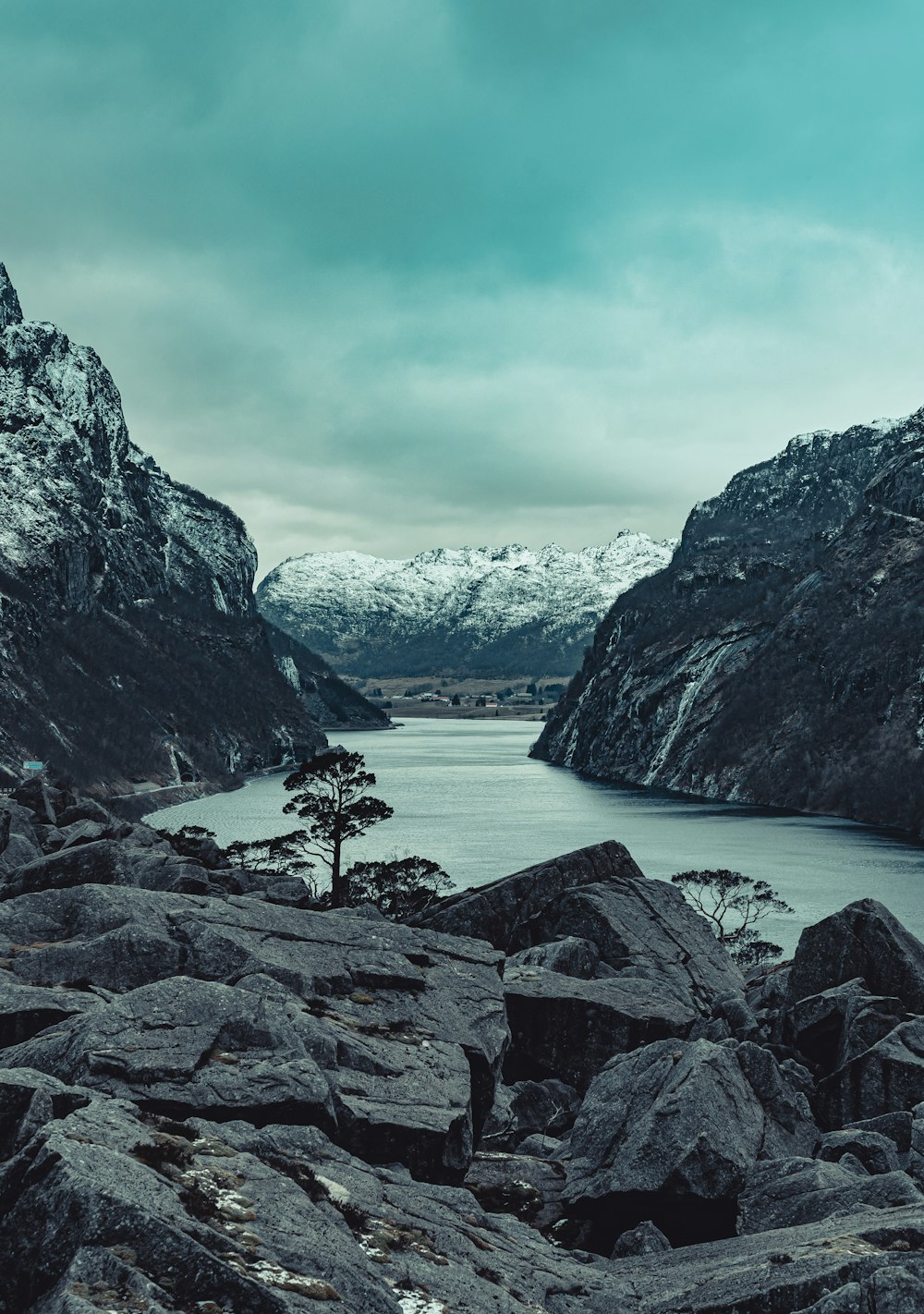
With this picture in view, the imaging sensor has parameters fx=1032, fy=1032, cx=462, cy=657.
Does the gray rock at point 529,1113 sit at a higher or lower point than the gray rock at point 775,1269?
lower

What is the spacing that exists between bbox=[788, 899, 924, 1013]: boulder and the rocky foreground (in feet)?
0.36

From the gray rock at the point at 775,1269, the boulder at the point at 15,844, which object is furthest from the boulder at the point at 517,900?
the gray rock at the point at 775,1269

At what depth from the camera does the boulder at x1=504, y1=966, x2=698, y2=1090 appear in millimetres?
26219

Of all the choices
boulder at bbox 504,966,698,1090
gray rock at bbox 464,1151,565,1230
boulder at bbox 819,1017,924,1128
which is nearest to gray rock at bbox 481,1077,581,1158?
boulder at bbox 504,966,698,1090

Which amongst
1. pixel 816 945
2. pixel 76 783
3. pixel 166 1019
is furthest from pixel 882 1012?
pixel 76 783

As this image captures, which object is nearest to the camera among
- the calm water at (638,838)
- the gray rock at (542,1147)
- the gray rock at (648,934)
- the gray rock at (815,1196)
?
→ the gray rock at (815,1196)

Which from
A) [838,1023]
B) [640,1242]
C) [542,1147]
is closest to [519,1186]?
[640,1242]

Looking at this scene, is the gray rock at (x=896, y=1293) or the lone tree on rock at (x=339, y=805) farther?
the lone tree on rock at (x=339, y=805)

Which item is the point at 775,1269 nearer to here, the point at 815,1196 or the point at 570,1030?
the point at 815,1196

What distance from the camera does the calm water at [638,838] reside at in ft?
344

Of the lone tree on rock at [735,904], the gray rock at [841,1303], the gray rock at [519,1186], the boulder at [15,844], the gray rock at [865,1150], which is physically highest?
the gray rock at [841,1303]

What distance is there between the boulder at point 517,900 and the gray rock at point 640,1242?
1996 cm

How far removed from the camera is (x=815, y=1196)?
1549cm

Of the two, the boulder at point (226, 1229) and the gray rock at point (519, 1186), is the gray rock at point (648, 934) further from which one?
the boulder at point (226, 1229)
